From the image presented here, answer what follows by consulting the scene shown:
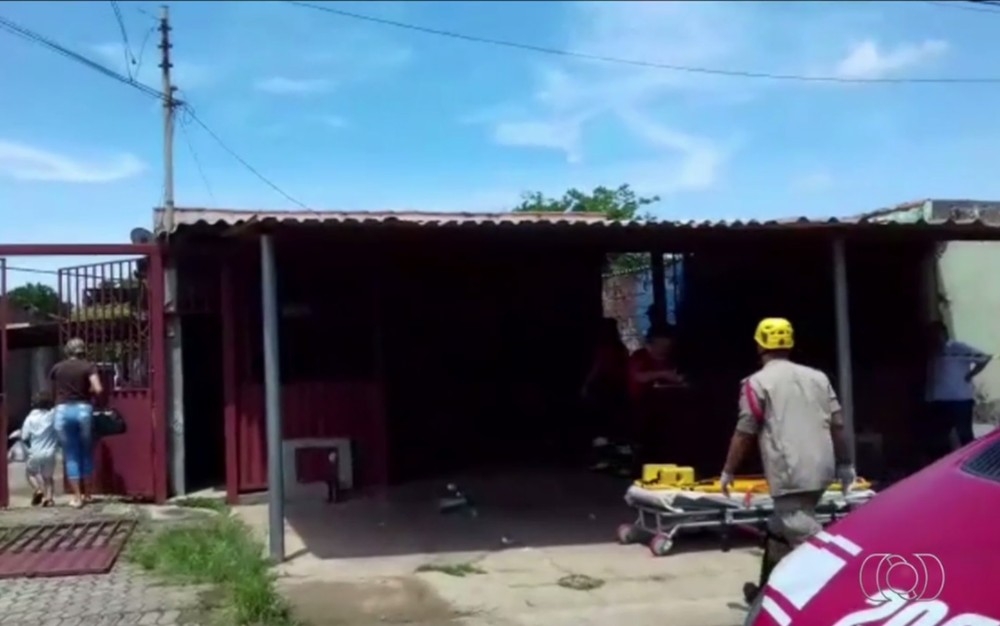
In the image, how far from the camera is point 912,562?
11.0 feet

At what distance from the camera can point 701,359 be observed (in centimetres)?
1332

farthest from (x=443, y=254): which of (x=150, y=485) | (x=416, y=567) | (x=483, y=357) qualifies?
(x=416, y=567)

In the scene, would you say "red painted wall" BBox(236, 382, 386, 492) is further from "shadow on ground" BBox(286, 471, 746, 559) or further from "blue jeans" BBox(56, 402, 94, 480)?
"blue jeans" BBox(56, 402, 94, 480)

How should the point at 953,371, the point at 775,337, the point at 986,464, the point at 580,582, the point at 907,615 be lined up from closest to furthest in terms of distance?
the point at 907,615
the point at 986,464
the point at 775,337
the point at 580,582
the point at 953,371

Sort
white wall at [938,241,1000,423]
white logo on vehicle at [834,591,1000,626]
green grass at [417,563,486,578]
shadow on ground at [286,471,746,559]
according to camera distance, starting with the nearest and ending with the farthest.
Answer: white logo on vehicle at [834,591,1000,626]
green grass at [417,563,486,578]
shadow on ground at [286,471,746,559]
white wall at [938,241,1000,423]

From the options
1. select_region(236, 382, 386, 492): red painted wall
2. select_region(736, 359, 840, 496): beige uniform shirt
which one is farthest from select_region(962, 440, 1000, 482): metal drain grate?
select_region(236, 382, 386, 492): red painted wall

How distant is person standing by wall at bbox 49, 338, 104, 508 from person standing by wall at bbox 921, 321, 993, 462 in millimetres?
7837

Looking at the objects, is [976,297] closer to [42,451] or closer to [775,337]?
[775,337]

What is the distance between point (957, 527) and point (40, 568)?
273 inches

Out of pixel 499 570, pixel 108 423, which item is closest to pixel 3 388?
pixel 108 423

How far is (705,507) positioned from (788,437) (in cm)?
243

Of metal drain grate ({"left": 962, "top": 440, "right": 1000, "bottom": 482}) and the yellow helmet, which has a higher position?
the yellow helmet

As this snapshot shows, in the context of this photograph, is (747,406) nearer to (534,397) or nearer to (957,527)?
(957,527)

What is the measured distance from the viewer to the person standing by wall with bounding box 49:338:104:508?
1129 centimetres
